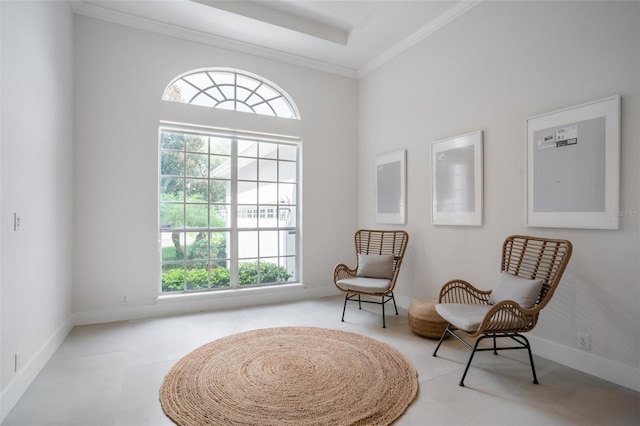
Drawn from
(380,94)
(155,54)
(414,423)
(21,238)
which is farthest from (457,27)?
(21,238)

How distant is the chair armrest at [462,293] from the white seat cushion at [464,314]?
227mm

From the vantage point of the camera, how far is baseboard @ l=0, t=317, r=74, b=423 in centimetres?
202

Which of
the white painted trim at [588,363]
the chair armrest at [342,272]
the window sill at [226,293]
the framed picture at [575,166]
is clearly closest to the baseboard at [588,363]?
the white painted trim at [588,363]

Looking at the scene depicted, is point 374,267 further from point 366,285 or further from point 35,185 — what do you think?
point 35,185

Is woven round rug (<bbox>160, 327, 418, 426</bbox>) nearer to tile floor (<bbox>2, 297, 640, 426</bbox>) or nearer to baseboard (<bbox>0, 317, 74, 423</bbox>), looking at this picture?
tile floor (<bbox>2, 297, 640, 426</bbox>)

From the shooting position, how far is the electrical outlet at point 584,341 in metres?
2.59

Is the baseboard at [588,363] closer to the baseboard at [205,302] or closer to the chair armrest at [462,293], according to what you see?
the chair armrest at [462,293]

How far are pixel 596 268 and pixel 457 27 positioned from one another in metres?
2.76

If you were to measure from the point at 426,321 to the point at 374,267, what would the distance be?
3.34 feet

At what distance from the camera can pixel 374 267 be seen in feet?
13.5

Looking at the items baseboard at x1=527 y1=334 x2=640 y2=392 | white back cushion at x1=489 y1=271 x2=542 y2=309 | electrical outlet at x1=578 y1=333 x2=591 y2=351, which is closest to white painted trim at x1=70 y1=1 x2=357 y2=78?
white back cushion at x1=489 y1=271 x2=542 y2=309

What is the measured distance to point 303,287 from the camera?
16.1 feet

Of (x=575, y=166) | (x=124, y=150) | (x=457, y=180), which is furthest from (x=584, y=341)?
(x=124, y=150)

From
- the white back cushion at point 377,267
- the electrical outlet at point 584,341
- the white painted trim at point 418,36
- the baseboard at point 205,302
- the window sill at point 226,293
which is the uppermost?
the white painted trim at point 418,36
